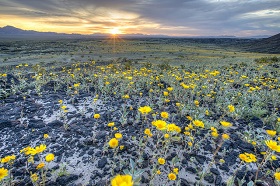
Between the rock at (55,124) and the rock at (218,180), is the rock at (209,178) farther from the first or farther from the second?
the rock at (55,124)

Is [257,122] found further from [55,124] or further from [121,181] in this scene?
[55,124]

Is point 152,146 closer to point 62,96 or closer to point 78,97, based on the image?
point 78,97

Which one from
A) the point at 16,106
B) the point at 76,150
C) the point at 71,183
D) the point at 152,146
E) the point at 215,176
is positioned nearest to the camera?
the point at 71,183

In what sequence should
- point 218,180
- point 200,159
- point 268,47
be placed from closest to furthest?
point 218,180
point 200,159
point 268,47

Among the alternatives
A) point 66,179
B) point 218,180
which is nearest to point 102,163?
point 66,179

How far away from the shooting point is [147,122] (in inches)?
171

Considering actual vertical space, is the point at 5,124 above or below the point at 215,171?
above

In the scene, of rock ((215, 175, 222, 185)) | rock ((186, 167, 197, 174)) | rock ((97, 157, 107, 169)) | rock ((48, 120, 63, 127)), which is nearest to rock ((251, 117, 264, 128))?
rock ((215, 175, 222, 185))

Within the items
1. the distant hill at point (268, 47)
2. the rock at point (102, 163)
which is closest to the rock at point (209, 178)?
the rock at point (102, 163)

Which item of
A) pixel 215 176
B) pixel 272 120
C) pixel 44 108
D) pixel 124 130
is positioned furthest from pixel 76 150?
pixel 272 120

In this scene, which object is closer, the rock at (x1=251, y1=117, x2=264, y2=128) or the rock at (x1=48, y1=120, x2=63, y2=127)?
the rock at (x1=48, y1=120, x2=63, y2=127)

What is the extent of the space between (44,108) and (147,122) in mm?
2965

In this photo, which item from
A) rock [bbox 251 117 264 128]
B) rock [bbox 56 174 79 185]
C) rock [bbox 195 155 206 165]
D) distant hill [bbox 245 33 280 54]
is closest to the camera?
rock [bbox 56 174 79 185]

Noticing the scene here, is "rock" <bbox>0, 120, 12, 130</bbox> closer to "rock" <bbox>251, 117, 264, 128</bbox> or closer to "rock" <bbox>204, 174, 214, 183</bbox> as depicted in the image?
"rock" <bbox>204, 174, 214, 183</bbox>
